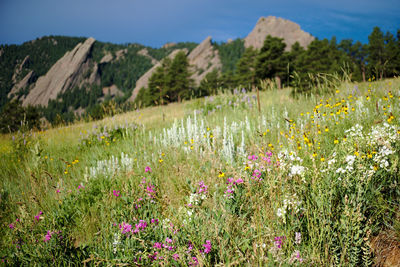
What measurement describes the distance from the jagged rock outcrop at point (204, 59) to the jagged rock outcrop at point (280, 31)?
2152 centimetres

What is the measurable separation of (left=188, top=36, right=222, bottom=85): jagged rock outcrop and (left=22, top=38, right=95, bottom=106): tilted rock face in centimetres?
9805

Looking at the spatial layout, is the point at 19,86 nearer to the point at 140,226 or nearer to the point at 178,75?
the point at 178,75

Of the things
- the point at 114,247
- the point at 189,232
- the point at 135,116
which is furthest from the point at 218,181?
the point at 135,116

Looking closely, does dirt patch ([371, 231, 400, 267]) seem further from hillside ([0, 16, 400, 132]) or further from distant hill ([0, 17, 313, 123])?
distant hill ([0, 17, 313, 123])

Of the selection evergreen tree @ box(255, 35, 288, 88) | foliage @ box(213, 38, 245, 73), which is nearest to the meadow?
evergreen tree @ box(255, 35, 288, 88)

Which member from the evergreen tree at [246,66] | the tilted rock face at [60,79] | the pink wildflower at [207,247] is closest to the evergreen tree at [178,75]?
the evergreen tree at [246,66]

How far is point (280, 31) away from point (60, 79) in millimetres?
165070

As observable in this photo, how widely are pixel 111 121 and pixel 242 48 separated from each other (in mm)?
138634

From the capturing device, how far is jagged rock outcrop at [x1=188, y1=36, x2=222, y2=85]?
445 ft

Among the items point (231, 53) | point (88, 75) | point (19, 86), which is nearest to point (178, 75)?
point (231, 53)

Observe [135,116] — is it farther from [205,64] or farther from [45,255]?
[205,64]

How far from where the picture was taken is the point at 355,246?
1.68 meters

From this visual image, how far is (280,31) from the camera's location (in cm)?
12150

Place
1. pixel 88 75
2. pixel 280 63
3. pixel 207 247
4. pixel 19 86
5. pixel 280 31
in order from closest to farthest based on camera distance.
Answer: pixel 207 247
pixel 280 63
pixel 280 31
pixel 88 75
pixel 19 86
